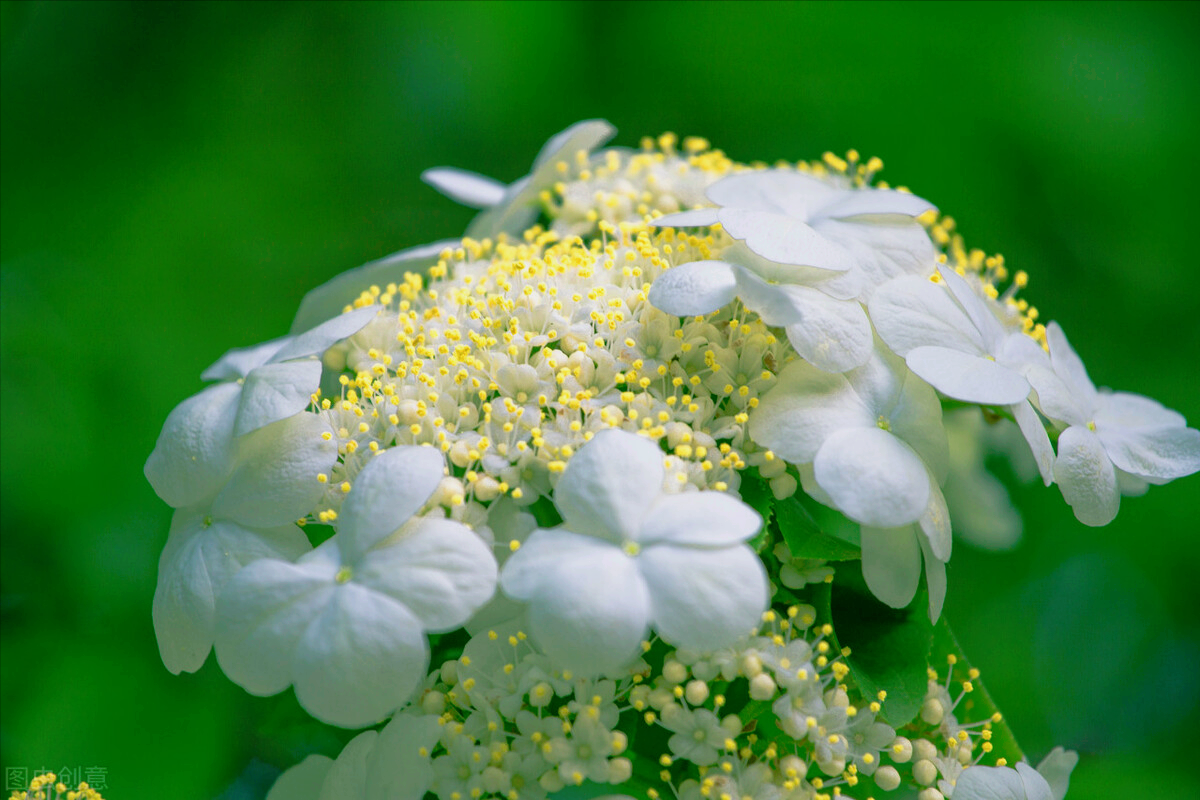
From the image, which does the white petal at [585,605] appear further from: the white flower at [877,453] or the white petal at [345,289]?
the white petal at [345,289]

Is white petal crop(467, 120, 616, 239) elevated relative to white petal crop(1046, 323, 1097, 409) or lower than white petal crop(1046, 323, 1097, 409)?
elevated

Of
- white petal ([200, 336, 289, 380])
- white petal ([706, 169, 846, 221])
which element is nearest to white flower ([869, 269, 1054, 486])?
white petal ([706, 169, 846, 221])

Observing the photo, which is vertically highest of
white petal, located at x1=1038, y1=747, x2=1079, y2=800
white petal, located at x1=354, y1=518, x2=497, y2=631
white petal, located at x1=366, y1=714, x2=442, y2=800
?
white petal, located at x1=354, y1=518, x2=497, y2=631

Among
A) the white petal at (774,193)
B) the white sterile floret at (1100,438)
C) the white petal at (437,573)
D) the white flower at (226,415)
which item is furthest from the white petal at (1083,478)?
the white flower at (226,415)

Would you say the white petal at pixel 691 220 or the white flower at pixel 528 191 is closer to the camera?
the white petal at pixel 691 220

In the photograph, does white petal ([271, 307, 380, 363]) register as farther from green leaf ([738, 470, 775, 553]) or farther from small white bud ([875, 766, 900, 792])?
small white bud ([875, 766, 900, 792])

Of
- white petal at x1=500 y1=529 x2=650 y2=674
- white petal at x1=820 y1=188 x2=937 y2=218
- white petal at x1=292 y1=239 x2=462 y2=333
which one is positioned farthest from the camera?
white petal at x1=292 y1=239 x2=462 y2=333

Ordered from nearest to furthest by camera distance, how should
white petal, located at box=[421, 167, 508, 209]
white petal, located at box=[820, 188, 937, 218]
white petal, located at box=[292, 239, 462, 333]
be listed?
white petal, located at box=[820, 188, 937, 218], white petal, located at box=[292, 239, 462, 333], white petal, located at box=[421, 167, 508, 209]
